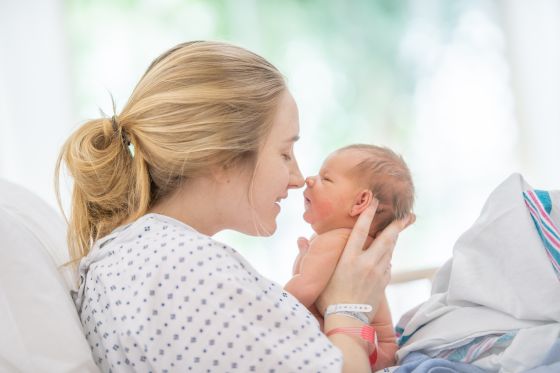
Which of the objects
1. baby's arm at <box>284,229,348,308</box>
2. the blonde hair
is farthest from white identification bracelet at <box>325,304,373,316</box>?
the blonde hair

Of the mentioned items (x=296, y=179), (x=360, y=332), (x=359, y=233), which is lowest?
(x=360, y=332)

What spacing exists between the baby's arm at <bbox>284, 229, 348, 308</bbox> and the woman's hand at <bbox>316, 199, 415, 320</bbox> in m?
0.02

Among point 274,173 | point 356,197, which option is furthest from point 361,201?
point 274,173

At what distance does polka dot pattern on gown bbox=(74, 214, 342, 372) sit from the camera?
0.99 meters

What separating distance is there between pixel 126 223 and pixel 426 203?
2.30 metres

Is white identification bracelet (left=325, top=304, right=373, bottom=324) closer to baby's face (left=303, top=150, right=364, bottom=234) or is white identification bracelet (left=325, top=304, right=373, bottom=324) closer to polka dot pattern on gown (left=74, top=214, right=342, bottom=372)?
polka dot pattern on gown (left=74, top=214, right=342, bottom=372)

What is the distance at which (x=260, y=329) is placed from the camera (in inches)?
39.6

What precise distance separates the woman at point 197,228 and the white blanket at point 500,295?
140 mm

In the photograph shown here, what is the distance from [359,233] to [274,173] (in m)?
0.23

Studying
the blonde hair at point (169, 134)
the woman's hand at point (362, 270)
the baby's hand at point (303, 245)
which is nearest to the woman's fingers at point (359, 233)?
the woman's hand at point (362, 270)

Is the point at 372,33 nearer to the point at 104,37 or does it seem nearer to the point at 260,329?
the point at 104,37

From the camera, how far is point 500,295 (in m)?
1.25

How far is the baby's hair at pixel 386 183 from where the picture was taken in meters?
1.47

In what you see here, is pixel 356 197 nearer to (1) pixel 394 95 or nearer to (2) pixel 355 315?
(2) pixel 355 315
